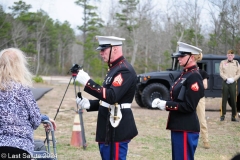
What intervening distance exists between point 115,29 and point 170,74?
122ft

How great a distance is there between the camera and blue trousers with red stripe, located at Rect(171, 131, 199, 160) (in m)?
4.32

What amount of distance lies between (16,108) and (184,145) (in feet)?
5.98

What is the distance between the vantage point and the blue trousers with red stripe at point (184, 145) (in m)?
4.32

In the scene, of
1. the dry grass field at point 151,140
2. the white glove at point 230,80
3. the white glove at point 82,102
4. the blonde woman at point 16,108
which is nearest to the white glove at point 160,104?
the white glove at point 82,102

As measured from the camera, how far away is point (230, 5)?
2269 centimetres

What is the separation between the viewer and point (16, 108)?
10.7 ft

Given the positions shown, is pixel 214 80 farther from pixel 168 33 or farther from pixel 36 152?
pixel 168 33

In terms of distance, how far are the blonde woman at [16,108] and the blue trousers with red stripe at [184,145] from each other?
5.19ft

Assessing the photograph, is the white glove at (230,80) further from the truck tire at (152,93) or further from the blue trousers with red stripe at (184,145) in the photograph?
the blue trousers with red stripe at (184,145)

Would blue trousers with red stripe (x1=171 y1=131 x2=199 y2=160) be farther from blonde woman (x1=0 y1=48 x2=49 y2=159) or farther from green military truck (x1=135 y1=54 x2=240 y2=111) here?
green military truck (x1=135 y1=54 x2=240 y2=111)

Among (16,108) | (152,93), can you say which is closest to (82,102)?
(16,108)

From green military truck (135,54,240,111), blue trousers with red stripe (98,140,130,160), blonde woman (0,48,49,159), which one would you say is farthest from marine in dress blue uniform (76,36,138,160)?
green military truck (135,54,240,111)

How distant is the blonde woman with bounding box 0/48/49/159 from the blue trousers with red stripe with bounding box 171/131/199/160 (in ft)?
5.19

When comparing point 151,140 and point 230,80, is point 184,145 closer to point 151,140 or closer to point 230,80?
point 151,140
